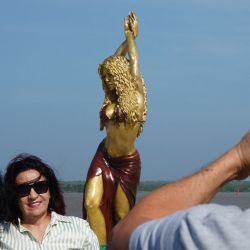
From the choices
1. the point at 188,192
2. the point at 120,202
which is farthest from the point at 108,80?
the point at 188,192

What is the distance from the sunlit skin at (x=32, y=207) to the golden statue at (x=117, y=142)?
4.38 m

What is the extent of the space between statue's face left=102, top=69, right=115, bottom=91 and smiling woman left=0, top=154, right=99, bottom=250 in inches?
177

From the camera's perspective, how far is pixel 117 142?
28.8 feet

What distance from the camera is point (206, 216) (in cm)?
150

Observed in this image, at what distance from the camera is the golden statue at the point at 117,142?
8.59m

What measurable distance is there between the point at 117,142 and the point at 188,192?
7150mm

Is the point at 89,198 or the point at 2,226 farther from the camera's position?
the point at 89,198

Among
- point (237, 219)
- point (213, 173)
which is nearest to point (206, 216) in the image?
point (237, 219)

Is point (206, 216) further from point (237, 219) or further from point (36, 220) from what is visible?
point (36, 220)

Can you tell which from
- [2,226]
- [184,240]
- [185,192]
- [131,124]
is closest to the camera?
[184,240]

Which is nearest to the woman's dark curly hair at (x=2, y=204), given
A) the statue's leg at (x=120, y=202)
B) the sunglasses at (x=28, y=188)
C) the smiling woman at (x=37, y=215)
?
the smiling woman at (x=37, y=215)

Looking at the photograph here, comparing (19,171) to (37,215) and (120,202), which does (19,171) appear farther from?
(120,202)

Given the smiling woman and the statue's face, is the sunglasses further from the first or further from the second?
the statue's face

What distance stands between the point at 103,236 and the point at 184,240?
294 inches
